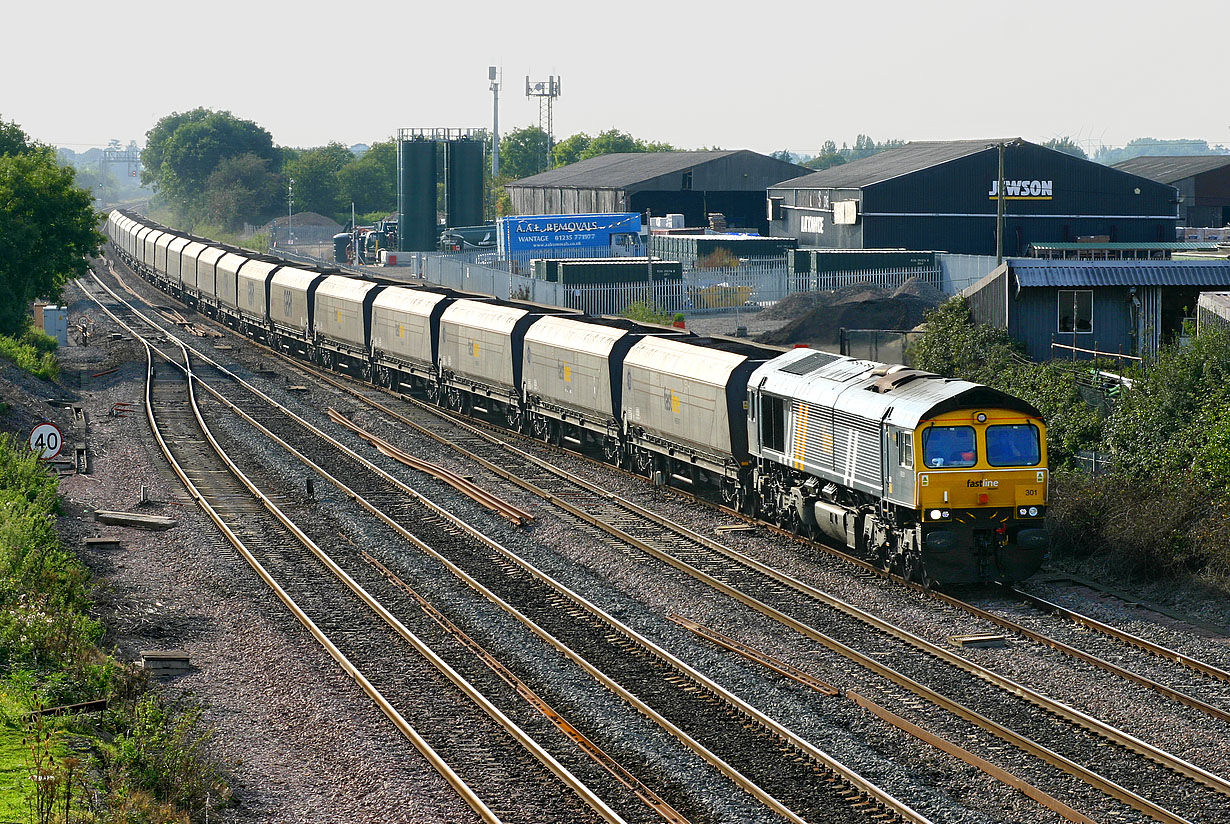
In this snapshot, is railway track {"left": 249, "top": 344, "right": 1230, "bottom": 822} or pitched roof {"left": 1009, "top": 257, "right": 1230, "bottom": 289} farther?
pitched roof {"left": 1009, "top": 257, "right": 1230, "bottom": 289}

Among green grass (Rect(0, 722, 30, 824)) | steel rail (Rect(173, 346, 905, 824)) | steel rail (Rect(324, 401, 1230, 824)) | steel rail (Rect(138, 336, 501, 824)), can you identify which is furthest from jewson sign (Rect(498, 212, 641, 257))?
green grass (Rect(0, 722, 30, 824))

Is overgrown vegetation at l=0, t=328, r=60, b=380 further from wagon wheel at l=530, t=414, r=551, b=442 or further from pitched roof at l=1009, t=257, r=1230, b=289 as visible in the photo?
pitched roof at l=1009, t=257, r=1230, b=289

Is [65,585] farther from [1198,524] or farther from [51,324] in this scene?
[51,324]

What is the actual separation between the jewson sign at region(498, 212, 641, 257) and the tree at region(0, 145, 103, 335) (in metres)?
21.9

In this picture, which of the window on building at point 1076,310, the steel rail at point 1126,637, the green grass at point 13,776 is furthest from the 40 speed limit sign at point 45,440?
the window on building at point 1076,310

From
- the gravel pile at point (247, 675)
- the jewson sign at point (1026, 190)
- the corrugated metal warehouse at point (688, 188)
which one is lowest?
the gravel pile at point (247, 675)

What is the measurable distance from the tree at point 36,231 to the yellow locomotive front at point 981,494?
3674 cm

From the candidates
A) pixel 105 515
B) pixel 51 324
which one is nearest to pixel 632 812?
pixel 105 515

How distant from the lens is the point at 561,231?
224 ft

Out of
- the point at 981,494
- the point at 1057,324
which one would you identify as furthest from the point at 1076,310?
the point at 981,494

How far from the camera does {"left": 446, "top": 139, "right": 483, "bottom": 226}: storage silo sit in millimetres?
104750

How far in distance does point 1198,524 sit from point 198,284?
5977 cm

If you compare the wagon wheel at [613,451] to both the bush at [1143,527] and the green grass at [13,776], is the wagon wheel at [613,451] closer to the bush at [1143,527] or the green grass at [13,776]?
the bush at [1143,527]

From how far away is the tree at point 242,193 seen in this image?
5763 inches
